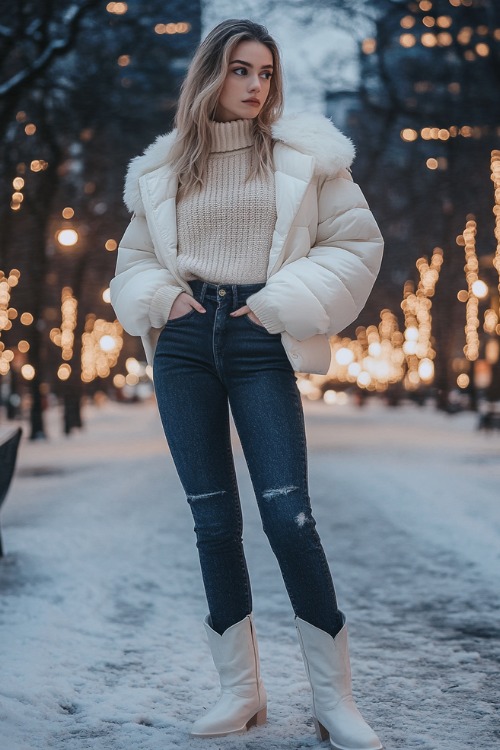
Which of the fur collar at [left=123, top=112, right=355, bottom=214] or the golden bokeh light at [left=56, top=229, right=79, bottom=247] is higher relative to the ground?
the golden bokeh light at [left=56, top=229, right=79, bottom=247]

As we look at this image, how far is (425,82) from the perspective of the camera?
22.7 m

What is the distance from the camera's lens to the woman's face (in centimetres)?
375

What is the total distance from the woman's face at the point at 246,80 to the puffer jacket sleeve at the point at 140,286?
513mm

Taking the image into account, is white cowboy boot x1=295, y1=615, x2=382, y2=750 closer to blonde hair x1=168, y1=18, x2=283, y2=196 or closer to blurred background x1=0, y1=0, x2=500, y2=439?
blonde hair x1=168, y1=18, x2=283, y2=196

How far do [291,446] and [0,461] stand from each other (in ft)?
12.1

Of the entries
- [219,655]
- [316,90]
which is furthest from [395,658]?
[316,90]

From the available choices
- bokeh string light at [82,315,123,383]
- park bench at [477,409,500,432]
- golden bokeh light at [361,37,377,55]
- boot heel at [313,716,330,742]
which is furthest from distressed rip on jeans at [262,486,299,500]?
bokeh string light at [82,315,123,383]

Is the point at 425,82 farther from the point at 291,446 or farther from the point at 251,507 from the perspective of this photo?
the point at 291,446

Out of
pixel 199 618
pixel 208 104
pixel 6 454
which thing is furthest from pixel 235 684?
pixel 6 454

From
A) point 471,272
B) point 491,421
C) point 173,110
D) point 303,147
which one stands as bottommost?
point 491,421

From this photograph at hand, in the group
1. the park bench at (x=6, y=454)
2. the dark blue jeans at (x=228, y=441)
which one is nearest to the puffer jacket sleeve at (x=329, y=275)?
the dark blue jeans at (x=228, y=441)

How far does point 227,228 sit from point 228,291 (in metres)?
0.22

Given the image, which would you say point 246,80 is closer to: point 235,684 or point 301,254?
point 301,254

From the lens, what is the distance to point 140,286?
3756 millimetres
